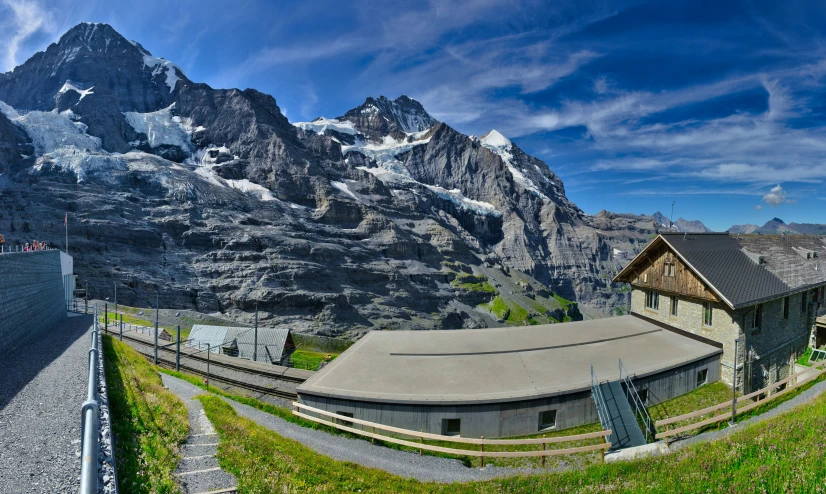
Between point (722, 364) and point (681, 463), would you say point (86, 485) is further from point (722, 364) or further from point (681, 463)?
point (722, 364)

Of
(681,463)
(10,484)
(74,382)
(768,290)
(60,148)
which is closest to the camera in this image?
(10,484)

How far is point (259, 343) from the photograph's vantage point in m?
45.5

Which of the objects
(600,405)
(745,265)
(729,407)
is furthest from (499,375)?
(745,265)

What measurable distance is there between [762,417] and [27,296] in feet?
126

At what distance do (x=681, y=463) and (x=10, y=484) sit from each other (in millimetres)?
14303

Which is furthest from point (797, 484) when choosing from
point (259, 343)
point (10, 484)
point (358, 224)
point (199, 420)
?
point (358, 224)

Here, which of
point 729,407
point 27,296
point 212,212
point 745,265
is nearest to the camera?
point 729,407

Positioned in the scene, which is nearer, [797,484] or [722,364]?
[797,484]

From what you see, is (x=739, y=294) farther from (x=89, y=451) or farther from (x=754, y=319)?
(x=89, y=451)

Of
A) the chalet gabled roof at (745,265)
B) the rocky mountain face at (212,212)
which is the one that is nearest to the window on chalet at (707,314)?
the chalet gabled roof at (745,265)

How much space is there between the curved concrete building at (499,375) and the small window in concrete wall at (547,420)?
0.05 meters

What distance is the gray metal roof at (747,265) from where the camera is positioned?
22675mm

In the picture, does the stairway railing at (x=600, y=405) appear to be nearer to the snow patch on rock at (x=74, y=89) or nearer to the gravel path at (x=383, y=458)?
the gravel path at (x=383, y=458)

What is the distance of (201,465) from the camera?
10242 mm
